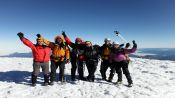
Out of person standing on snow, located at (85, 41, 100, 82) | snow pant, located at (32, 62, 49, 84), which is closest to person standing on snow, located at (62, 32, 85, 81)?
person standing on snow, located at (85, 41, 100, 82)

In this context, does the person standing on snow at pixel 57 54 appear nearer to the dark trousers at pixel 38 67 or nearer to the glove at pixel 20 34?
the dark trousers at pixel 38 67

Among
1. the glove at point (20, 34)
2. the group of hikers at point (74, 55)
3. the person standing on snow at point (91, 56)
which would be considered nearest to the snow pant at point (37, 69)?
the group of hikers at point (74, 55)

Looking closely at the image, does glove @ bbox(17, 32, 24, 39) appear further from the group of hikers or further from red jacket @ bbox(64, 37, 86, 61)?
red jacket @ bbox(64, 37, 86, 61)

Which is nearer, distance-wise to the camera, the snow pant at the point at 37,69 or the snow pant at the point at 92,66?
the snow pant at the point at 37,69

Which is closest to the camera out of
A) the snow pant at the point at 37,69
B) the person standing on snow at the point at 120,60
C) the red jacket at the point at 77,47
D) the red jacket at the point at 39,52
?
the red jacket at the point at 39,52

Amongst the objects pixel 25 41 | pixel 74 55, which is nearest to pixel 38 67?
pixel 25 41

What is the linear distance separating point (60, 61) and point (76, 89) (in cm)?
195

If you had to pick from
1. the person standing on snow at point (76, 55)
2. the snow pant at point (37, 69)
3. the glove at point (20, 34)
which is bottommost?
the snow pant at point (37, 69)

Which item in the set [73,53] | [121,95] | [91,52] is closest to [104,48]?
[91,52]

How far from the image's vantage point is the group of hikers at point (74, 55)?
1066 cm

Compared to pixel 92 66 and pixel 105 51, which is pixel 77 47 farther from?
pixel 105 51

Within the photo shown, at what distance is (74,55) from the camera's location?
1191 centimetres

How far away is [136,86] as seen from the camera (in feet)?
36.0

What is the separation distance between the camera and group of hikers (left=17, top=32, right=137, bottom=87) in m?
10.7
